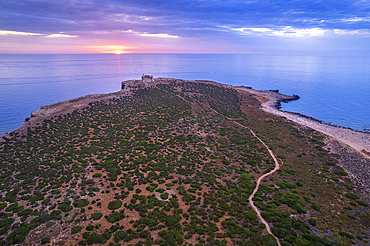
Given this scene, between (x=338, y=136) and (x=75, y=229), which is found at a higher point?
(x=338, y=136)

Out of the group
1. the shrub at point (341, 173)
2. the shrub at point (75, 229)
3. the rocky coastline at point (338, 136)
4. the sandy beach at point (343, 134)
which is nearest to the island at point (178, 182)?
the shrub at point (75, 229)

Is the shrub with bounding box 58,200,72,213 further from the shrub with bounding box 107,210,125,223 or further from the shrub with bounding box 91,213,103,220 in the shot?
the shrub with bounding box 107,210,125,223

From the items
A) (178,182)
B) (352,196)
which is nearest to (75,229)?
(178,182)

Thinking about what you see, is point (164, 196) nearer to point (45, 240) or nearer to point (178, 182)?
point (178, 182)

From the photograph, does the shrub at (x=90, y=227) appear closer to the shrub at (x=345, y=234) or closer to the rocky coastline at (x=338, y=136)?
the shrub at (x=345, y=234)

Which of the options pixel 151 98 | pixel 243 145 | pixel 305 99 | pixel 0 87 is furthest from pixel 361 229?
pixel 0 87


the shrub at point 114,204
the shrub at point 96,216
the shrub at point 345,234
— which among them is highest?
the shrub at point 114,204

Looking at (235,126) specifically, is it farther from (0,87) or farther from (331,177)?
(0,87)

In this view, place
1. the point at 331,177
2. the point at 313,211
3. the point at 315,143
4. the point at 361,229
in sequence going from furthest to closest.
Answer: the point at 315,143, the point at 331,177, the point at 313,211, the point at 361,229
